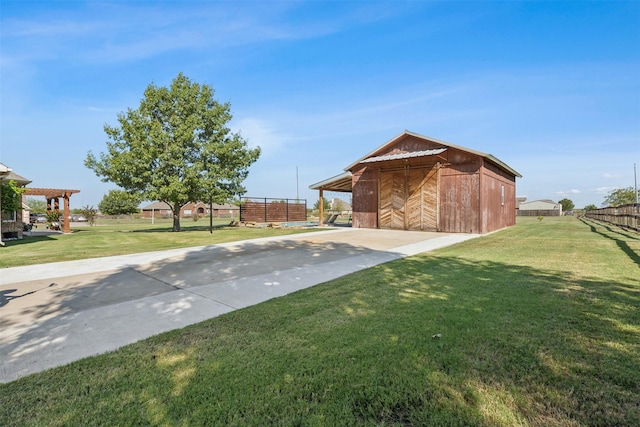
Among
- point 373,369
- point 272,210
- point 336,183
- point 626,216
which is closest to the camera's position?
Result: point 373,369

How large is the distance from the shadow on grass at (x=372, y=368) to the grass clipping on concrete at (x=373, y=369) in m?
0.01

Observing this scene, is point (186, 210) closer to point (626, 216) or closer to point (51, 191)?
point (51, 191)

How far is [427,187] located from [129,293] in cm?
1397

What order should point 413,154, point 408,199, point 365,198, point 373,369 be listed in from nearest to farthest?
point 373,369
point 413,154
point 408,199
point 365,198

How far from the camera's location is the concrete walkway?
2.90 metres

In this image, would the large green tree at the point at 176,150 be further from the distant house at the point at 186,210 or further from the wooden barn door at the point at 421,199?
the distant house at the point at 186,210

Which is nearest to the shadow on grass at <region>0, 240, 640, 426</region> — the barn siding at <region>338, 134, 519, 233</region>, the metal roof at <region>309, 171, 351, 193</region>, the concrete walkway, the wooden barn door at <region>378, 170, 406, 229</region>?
the concrete walkway

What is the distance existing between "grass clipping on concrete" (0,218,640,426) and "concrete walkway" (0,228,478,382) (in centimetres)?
40

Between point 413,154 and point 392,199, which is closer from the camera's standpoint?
point 413,154

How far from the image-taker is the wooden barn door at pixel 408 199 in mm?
15406

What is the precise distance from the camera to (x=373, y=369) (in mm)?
2295

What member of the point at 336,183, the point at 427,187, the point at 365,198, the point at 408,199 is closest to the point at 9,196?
the point at 336,183

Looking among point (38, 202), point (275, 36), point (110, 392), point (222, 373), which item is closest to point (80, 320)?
point (110, 392)

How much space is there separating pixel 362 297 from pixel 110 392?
9.62 ft
